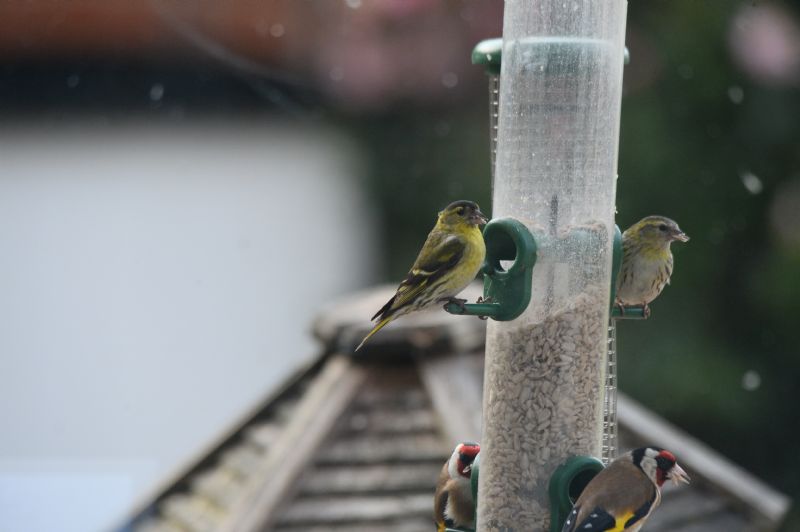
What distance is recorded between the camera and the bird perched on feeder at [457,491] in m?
2.74

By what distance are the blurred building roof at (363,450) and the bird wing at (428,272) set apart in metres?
0.60

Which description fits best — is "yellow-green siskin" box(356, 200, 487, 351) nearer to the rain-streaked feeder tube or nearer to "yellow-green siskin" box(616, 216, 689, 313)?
the rain-streaked feeder tube

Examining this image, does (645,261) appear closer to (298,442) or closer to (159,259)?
(298,442)

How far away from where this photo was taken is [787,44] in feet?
16.3

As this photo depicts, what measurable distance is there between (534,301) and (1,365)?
4053 millimetres

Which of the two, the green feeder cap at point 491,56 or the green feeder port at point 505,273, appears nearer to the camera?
the green feeder port at point 505,273

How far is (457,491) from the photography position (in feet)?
9.07

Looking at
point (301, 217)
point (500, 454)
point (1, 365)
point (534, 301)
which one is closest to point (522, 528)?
point (500, 454)

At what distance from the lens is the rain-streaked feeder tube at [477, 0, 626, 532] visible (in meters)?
Result: 2.52

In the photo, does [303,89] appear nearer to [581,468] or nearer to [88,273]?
[88,273]

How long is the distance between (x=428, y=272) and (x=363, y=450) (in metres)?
0.73

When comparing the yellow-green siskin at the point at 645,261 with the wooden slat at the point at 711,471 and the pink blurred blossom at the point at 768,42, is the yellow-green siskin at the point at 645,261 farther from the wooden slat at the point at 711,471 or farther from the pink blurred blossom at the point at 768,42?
the pink blurred blossom at the point at 768,42

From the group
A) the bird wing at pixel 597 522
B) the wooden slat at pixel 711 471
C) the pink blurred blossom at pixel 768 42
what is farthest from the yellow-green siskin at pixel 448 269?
the pink blurred blossom at pixel 768 42

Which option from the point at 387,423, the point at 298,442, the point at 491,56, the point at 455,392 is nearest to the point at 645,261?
the point at 491,56
